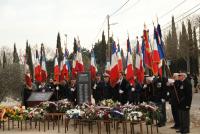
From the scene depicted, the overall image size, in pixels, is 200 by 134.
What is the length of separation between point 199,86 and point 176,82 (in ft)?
93.5

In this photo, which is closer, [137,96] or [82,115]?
[82,115]

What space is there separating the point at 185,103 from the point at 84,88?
6.90m

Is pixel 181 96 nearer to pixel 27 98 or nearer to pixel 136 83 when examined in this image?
pixel 136 83

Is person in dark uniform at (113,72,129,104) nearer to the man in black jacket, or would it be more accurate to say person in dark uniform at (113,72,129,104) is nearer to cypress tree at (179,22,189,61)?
the man in black jacket

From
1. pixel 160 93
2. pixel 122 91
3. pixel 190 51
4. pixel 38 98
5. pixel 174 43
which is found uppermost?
pixel 174 43

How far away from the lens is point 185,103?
1317 cm

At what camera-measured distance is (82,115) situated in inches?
555

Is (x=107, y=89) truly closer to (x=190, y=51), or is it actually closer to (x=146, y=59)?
(x=146, y=59)

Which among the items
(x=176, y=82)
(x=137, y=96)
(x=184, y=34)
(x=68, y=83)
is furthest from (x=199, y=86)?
(x=176, y=82)

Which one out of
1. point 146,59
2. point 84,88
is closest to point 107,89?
point 84,88

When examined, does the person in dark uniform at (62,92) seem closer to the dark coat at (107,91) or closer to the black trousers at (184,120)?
the dark coat at (107,91)

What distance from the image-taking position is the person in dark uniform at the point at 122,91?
1770 cm

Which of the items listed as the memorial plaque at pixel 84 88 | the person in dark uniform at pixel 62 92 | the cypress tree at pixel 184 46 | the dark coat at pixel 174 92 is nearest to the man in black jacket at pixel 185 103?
the dark coat at pixel 174 92

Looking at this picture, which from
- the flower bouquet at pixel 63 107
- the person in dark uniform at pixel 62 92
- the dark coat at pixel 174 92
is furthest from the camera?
the person in dark uniform at pixel 62 92
